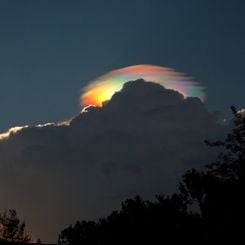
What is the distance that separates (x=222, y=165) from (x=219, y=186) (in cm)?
193

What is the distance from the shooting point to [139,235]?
58.0 metres

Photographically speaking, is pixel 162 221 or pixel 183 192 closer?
pixel 183 192

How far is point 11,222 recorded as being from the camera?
294 ft

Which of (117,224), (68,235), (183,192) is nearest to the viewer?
(183,192)

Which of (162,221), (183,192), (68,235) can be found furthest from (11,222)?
(183,192)

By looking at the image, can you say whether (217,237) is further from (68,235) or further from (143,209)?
(68,235)

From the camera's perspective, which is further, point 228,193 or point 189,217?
point 189,217

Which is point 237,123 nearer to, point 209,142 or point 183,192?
point 209,142

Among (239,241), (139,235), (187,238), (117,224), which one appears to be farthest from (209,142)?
(117,224)

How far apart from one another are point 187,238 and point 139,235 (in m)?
9.72

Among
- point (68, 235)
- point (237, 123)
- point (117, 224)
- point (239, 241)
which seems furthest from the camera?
point (68, 235)

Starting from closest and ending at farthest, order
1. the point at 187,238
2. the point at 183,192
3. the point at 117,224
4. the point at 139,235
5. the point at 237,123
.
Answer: the point at 237,123
the point at 187,238
the point at 183,192
the point at 139,235
the point at 117,224

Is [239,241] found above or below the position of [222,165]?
below

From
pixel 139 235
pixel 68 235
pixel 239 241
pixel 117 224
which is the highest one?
pixel 68 235
